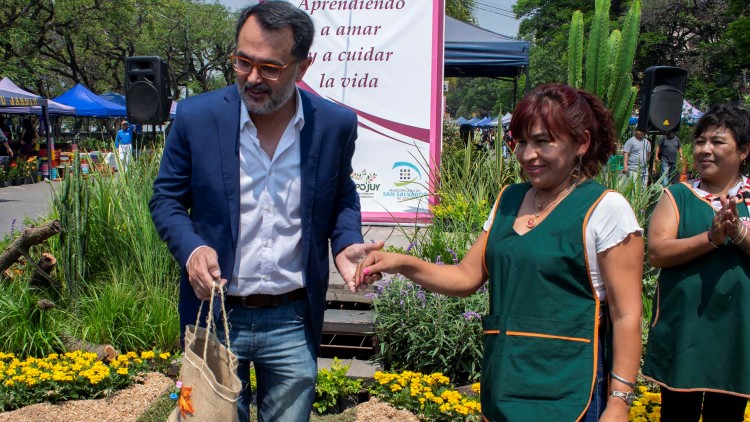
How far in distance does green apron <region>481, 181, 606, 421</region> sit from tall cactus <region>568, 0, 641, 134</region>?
35.2ft

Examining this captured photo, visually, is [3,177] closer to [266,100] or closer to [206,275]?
[266,100]

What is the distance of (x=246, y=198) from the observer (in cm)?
236

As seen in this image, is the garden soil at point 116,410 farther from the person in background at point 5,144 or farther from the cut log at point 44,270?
the person in background at point 5,144

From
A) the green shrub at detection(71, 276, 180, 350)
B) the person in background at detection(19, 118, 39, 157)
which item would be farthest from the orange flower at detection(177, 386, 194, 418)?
the person in background at detection(19, 118, 39, 157)

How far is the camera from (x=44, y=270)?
548 centimetres

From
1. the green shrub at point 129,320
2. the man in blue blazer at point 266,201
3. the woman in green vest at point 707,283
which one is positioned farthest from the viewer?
the green shrub at point 129,320

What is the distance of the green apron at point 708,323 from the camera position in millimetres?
3020

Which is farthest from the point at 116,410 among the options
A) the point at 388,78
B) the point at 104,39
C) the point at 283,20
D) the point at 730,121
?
the point at 104,39

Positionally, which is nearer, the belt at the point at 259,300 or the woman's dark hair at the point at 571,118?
A: the woman's dark hair at the point at 571,118

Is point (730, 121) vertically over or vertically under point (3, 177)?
over

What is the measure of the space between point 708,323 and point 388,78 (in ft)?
20.6

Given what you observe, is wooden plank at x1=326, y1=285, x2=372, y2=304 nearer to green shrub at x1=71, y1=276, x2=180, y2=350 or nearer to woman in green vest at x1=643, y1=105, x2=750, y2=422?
green shrub at x1=71, y1=276, x2=180, y2=350

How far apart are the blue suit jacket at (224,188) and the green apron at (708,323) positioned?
1.53m

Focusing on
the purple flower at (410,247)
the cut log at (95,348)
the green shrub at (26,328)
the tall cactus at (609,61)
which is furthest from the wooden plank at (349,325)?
the tall cactus at (609,61)
